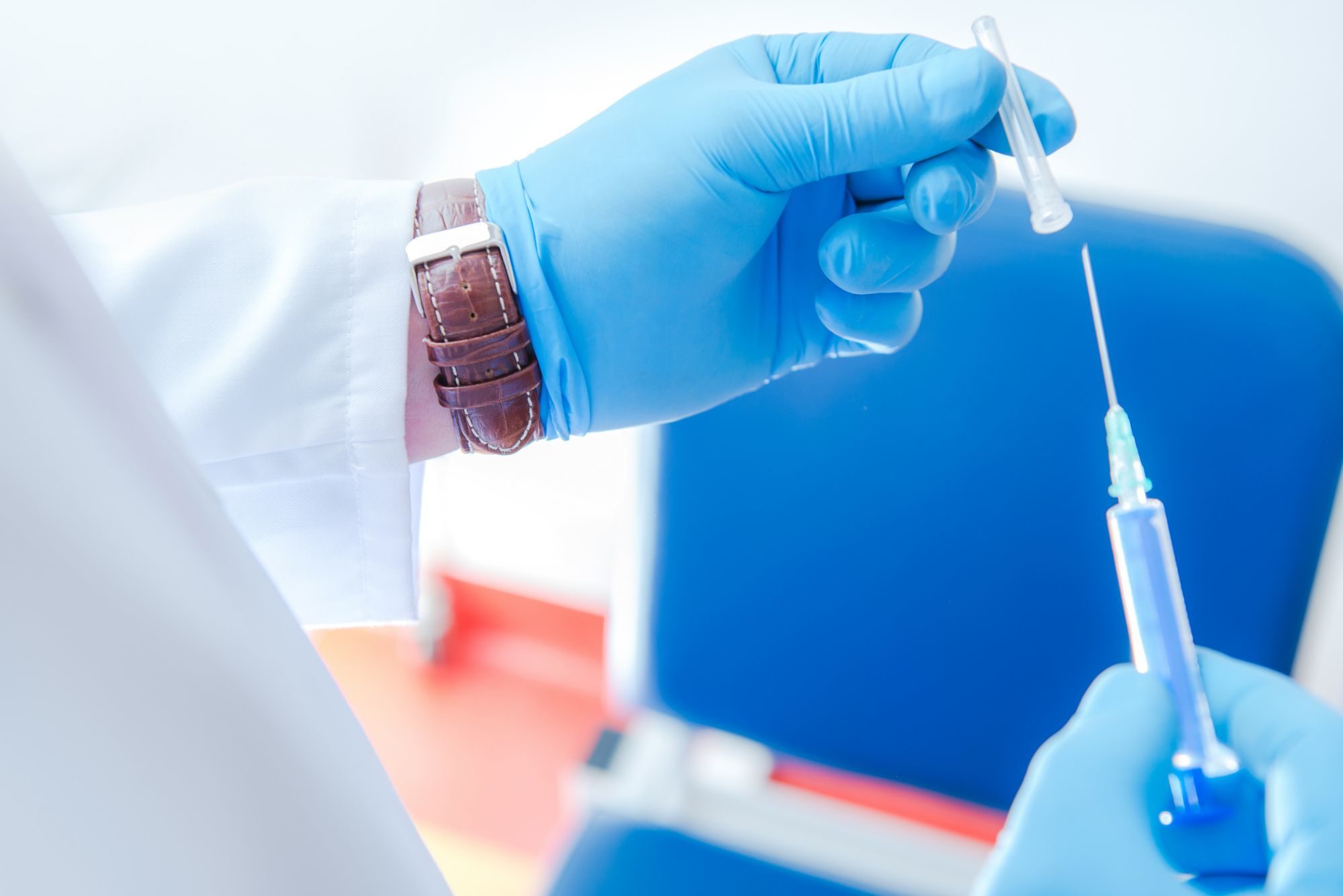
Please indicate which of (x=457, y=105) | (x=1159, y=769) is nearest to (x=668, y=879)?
(x=1159, y=769)

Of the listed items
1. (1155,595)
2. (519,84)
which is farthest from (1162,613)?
(519,84)

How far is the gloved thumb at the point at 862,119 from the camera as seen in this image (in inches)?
20.7

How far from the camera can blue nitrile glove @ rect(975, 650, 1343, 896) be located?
434 mm

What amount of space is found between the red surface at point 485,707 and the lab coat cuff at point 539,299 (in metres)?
0.87

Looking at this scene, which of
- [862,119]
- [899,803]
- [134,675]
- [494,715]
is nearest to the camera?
[134,675]

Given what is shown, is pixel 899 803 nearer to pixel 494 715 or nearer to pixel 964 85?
pixel 494 715

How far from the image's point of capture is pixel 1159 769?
49 centimetres

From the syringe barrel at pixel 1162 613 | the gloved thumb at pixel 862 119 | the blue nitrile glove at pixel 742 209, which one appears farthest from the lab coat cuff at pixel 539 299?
the syringe barrel at pixel 1162 613

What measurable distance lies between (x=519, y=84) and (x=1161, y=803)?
3.06 ft

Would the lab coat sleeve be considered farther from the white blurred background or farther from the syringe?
the syringe

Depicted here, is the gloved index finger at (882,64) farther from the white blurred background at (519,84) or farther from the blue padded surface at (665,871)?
the blue padded surface at (665,871)

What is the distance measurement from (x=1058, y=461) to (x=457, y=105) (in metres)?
0.77

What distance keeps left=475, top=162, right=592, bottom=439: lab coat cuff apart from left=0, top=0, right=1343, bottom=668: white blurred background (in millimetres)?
209

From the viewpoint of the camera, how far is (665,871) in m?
0.85
